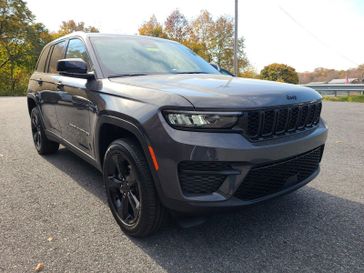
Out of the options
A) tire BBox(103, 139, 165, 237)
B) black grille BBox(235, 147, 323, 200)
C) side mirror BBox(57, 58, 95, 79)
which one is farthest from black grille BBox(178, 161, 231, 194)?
side mirror BBox(57, 58, 95, 79)

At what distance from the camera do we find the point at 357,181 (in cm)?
382

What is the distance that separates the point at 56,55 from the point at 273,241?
363cm

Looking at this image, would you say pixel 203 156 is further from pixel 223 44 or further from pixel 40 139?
pixel 223 44

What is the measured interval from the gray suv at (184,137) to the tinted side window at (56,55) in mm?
1069

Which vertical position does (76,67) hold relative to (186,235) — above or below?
above

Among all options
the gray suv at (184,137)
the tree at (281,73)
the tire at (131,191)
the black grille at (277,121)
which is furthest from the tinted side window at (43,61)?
the tree at (281,73)

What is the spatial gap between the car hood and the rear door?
0.49 meters

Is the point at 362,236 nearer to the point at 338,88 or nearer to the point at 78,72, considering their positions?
the point at 78,72

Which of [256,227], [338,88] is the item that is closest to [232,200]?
[256,227]

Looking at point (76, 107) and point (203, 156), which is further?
point (76, 107)

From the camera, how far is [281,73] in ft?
121

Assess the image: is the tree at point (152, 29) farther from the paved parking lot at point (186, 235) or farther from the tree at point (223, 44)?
the paved parking lot at point (186, 235)

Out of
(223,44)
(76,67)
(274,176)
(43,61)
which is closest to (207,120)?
(274,176)

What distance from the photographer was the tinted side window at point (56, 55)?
4223 mm
